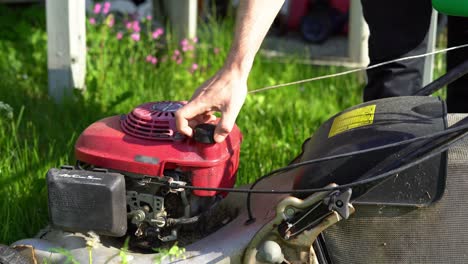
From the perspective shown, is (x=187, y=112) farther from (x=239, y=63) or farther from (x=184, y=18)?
(x=184, y=18)

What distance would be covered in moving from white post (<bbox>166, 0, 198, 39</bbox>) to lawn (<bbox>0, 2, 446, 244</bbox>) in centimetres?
6

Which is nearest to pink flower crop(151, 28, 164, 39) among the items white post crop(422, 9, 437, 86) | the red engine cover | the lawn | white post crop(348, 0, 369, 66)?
the lawn

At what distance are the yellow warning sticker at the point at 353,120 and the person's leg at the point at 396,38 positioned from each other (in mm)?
387

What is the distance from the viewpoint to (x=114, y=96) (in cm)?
315

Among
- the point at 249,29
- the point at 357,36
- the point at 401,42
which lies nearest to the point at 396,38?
the point at 401,42

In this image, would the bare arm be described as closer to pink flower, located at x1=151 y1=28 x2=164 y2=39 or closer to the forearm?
the forearm

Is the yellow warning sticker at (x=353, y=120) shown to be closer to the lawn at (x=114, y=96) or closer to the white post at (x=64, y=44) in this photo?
the lawn at (x=114, y=96)

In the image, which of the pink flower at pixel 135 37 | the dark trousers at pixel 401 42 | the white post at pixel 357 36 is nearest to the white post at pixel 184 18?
the pink flower at pixel 135 37

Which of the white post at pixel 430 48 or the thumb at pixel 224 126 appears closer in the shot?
the thumb at pixel 224 126

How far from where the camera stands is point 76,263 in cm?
182

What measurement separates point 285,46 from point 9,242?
8.90 ft

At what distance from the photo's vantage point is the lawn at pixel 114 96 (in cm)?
245

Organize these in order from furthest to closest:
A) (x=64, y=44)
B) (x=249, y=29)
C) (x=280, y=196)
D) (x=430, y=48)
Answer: (x=64, y=44)
(x=430, y=48)
(x=280, y=196)
(x=249, y=29)

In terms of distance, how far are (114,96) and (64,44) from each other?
0.89ft
